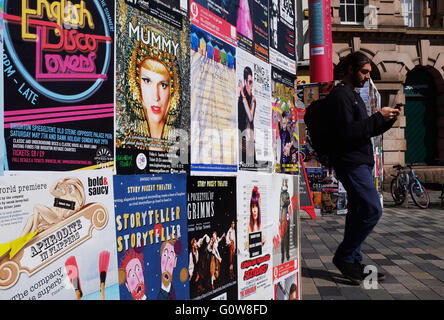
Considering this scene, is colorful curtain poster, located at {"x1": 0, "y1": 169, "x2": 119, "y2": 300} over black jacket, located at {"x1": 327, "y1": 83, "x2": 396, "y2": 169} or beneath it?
beneath

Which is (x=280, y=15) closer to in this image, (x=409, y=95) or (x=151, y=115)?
(x=151, y=115)

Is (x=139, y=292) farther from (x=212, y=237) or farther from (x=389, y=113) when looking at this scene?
(x=389, y=113)

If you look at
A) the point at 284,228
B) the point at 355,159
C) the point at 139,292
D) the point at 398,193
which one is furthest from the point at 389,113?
the point at 398,193

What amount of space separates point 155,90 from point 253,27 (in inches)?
33.4


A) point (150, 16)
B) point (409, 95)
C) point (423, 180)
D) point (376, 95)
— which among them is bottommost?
point (423, 180)

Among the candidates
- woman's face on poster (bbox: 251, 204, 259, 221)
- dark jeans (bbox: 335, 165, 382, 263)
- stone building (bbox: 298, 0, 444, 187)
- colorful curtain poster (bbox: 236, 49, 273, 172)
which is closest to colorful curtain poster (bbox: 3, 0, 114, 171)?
colorful curtain poster (bbox: 236, 49, 273, 172)

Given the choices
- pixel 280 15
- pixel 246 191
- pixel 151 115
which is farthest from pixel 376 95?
pixel 151 115

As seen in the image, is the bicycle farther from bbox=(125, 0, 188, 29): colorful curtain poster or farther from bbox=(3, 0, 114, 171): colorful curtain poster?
bbox=(3, 0, 114, 171): colorful curtain poster

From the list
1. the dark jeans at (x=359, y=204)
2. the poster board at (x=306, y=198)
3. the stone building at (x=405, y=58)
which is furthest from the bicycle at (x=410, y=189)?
the dark jeans at (x=359, y=204)

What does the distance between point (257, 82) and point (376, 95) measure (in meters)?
7.76

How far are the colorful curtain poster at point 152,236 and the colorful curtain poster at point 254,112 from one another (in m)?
0.51

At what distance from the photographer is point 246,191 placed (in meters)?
2.02

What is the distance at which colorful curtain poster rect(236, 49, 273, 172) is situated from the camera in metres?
2.01

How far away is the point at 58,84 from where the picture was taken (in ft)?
3.78
